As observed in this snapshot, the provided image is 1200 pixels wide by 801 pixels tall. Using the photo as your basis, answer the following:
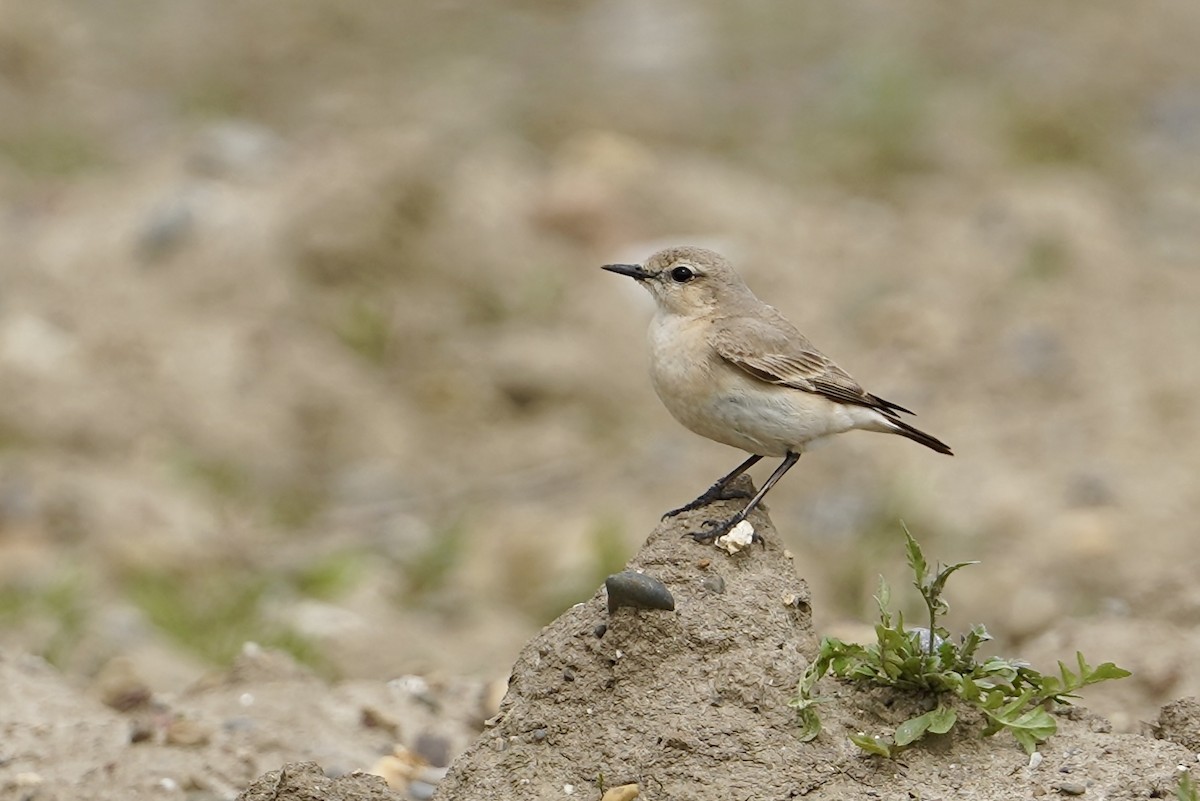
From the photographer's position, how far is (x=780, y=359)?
646cm

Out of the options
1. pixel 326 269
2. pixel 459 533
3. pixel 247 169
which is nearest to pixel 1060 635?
pixel 459 533

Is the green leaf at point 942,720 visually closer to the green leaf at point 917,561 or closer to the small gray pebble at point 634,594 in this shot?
the green leaf at point 917,561

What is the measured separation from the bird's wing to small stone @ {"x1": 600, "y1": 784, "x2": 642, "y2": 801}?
1.92m

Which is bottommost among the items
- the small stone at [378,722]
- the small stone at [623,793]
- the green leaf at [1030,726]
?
the small stone at [623,793]

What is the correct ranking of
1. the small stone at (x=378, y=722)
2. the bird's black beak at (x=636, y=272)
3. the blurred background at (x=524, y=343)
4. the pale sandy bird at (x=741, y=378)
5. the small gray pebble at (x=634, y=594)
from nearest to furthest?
the small gray pebble at (x=634, y=594) → the pale sandy bird at (x=741, y=378) → the small stone at (x=378, y=722) → the bird's black beak at (x=636, y=272) → the blurred background at (x=524, y=343)

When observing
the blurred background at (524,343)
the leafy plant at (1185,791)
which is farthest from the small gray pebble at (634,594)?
the blurred background at (524,343)

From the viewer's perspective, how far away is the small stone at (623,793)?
488cm

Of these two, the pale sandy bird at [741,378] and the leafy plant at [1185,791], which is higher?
the pale sandy bird at [741,378]

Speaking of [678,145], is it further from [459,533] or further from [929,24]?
[459,533]

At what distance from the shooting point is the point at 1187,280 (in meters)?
13.8

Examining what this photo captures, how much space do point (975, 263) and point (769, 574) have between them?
8.86 meters

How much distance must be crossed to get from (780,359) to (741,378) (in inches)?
7.9

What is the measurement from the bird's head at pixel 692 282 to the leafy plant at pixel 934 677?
1951mm

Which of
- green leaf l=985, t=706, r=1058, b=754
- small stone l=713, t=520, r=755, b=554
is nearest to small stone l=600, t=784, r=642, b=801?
small stone l=713, t=520, r=755, b=554
